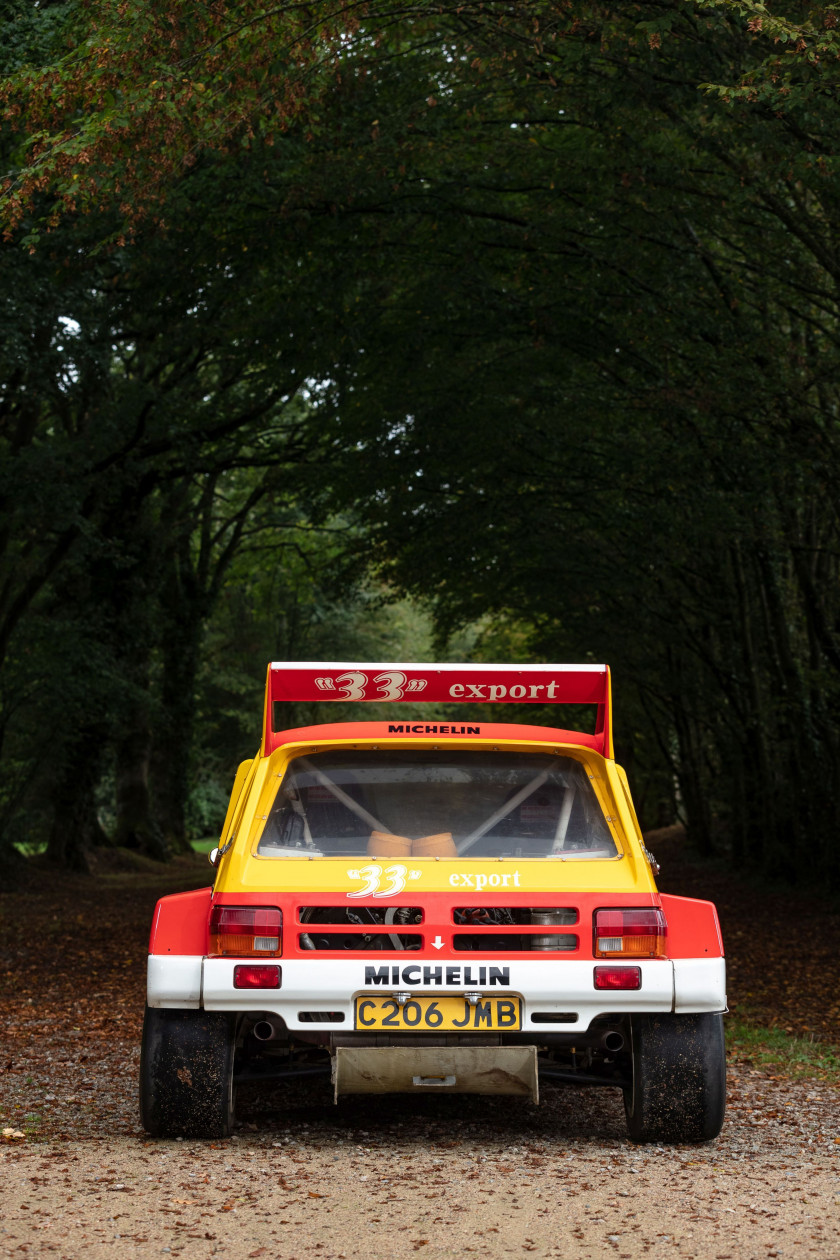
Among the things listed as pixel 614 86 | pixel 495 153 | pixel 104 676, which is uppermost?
pixel 495 153

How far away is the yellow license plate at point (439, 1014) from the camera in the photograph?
5.53 meters

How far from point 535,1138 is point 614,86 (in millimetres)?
8222

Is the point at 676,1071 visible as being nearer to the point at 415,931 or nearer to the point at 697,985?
the point at 697,985

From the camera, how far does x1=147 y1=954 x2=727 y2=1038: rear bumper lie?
5508 mm

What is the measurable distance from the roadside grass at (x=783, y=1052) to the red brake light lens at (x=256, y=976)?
3775mm

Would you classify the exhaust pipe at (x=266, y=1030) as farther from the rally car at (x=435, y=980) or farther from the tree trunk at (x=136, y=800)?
the tree trunk at (x=136, y=800)

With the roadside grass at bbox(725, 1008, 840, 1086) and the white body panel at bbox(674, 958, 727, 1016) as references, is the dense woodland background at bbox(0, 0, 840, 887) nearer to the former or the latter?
the white body panel at bbox(674, 958, 727, 1016)

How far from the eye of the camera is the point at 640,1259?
4.25 m

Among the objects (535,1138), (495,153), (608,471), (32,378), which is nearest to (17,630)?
(32,378)

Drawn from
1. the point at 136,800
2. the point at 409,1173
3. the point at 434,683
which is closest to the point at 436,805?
the point at 434,683

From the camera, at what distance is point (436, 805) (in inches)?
256

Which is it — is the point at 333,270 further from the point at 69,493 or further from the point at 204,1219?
the point at 204,1219

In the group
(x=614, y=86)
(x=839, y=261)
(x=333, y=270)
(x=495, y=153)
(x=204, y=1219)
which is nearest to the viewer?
(x=204, y=1219)

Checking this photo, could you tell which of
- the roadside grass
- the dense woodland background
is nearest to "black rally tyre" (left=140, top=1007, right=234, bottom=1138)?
the roadside grass
